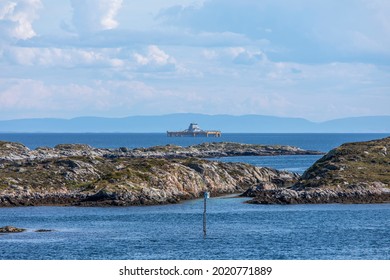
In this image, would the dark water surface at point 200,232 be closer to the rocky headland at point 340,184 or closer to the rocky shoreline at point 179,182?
the rocky headland at point 340,184

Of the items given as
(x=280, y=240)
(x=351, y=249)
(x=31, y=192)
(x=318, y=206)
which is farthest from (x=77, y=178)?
(x=351, y=249)

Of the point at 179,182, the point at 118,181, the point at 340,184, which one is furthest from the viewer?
the point at 179,182

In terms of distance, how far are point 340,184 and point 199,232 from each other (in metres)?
40.2

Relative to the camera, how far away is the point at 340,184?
12719cm

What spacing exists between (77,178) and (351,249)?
2596 inches

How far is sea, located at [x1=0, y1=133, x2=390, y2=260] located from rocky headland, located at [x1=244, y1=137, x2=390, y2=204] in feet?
11.8

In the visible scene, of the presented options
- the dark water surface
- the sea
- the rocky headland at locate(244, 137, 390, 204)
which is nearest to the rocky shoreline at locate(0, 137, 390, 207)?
the rocky headland at locate(244, 137, 390, 204)

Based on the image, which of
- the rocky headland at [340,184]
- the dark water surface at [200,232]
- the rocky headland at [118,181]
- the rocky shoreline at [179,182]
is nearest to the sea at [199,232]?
the dark water surface at [200,232]

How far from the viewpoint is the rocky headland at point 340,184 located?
124m

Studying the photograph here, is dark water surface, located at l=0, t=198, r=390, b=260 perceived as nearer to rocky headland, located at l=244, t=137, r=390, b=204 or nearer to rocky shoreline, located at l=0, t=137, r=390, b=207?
rocky headland, located at l=244, t=137, r=390, b=204

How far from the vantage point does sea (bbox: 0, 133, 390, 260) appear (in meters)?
78.8

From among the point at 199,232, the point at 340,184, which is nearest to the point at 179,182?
the point at 340,184

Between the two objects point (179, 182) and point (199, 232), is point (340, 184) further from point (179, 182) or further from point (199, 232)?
point (199, 232)
